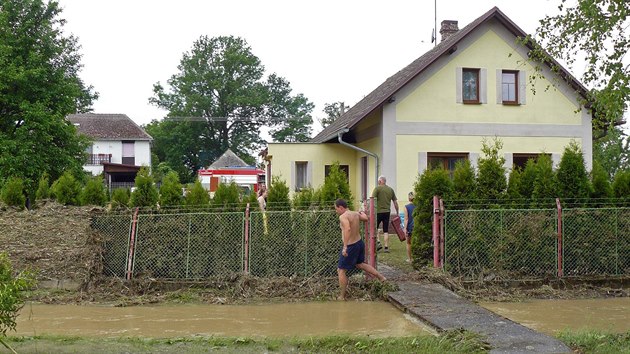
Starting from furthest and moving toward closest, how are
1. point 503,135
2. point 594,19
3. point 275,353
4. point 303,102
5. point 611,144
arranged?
point 303,102 → point 611,144 → point 503,135 → point 594,19 → point 275,353

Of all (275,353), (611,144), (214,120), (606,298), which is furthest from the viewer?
(214,120)

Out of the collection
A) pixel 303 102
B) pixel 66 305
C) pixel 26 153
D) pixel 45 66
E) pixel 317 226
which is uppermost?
pixel 303 102

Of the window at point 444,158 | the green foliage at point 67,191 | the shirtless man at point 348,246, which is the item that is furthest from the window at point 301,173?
the shirtless man at point 348,246

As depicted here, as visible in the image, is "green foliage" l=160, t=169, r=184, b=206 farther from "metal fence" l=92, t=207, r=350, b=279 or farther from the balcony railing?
the balcony railing

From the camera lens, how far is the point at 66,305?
9844 mm

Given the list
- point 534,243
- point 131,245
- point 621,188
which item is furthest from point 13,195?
point 621,188

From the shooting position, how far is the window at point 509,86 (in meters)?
20.4

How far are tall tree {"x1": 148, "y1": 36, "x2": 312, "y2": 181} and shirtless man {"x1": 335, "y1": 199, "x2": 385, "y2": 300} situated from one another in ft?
183

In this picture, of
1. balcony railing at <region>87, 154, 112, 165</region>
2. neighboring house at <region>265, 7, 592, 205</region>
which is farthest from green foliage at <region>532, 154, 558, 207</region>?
balcony railing at <region>87, 154, 112, 165</region>

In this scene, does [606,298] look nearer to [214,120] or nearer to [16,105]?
[16,105]

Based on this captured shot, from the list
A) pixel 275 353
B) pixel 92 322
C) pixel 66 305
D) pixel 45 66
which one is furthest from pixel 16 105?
pixel 275 353

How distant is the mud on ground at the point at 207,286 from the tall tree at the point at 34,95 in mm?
14089

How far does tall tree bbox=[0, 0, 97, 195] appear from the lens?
24.5 metres

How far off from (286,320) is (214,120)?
58205 mm
